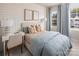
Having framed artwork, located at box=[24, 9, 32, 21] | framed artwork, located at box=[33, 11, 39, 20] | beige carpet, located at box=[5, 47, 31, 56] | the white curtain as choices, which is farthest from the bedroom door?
beige carpet, located at box=[5, 47, 31, 56]

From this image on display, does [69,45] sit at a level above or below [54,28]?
below

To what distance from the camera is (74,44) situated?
183cm

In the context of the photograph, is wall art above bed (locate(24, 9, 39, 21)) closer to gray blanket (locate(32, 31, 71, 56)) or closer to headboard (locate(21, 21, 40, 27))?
headboard (locate(21, 21, 40, 27))

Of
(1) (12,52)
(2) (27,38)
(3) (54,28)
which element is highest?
(3) (54,28)

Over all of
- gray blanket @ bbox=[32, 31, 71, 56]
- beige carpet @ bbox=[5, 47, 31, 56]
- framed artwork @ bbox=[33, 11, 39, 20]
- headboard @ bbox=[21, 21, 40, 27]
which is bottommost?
beige carpet @ bbox=[5, 47, 31, 56]

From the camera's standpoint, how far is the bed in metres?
1.72

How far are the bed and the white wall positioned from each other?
23 cm

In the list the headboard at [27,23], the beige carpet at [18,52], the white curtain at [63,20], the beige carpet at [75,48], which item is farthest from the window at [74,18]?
the beige carpet at [18,52]

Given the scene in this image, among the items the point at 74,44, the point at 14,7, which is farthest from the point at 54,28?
the point at 14,7

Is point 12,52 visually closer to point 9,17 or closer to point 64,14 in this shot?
point 9,17

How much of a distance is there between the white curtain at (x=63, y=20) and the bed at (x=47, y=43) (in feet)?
0.25

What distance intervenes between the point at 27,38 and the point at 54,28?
1.36 ft

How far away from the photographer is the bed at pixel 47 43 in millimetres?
1723

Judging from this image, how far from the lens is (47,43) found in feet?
5.67
